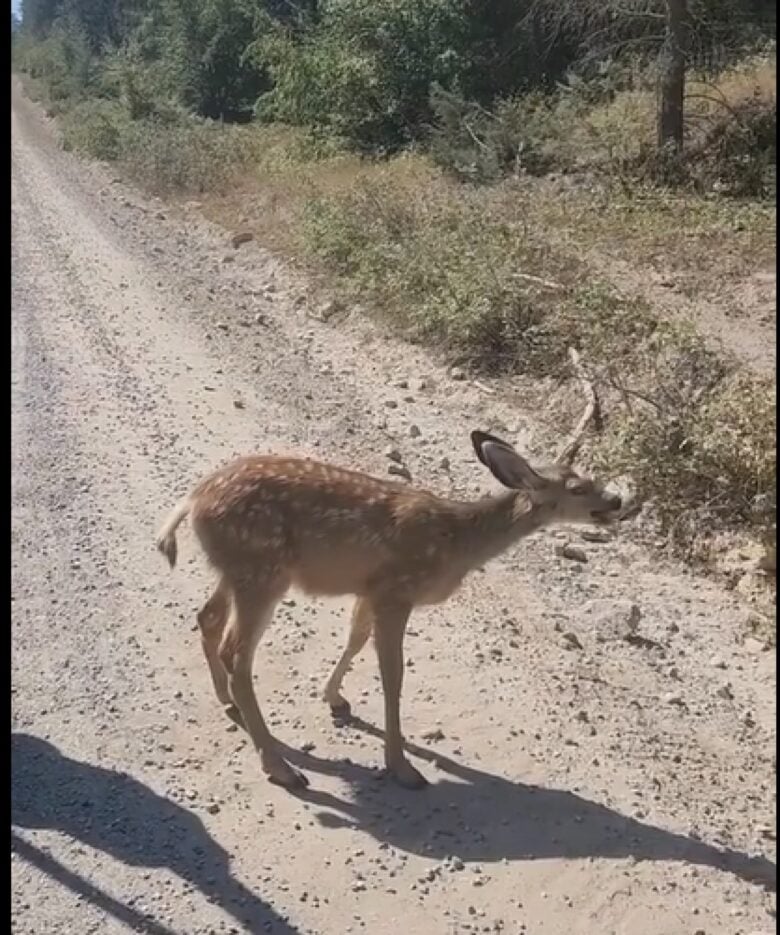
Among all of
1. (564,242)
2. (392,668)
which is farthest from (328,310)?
(392,668)

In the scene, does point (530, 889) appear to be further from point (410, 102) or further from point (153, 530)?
point (410, 102)

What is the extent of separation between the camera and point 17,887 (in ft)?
15.3

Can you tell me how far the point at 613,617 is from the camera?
661 centimetres

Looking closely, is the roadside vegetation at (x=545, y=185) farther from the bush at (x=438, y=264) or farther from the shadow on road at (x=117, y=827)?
the shadow on road at (x=117, y=827)

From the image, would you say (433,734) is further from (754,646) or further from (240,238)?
(240,238)

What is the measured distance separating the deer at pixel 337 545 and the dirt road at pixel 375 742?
0.37 meters

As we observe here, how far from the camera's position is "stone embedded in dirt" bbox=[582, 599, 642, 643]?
6.46 meters

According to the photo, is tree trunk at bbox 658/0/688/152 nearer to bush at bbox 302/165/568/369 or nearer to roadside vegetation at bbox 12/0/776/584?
roadside vegetation at bbox 12/0/776/584

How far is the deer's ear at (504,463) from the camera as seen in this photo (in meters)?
5.39

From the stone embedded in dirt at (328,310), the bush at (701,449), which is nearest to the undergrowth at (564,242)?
the bush at (701,449)

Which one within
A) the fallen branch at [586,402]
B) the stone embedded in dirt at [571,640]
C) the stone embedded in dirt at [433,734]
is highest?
the fallen branch at [586,402]

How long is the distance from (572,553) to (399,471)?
5.65 ft

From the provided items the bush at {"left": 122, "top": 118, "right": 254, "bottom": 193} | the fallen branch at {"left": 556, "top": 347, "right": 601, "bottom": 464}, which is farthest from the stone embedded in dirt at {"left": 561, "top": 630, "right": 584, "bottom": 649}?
the bush at {"left": 122, "top": 118, "right": 254, "bottom": 193}

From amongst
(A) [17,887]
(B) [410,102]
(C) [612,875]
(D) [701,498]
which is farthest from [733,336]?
(B) [410,102]
